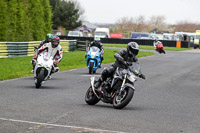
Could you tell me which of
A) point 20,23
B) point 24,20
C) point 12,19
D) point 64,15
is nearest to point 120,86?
point 12,19

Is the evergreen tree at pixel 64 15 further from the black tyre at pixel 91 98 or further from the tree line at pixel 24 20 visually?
the black tyre at pixel 91 98

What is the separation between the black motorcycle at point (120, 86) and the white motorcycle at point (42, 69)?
3295 mm

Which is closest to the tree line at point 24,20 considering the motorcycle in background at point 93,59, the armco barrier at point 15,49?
the armco barrier at point 15,49

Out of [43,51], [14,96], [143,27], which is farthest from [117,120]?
[143,27]

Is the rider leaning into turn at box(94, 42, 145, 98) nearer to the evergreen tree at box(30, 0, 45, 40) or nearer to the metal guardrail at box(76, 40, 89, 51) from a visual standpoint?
the evergreen tree at box(30, 0, 45, 40)

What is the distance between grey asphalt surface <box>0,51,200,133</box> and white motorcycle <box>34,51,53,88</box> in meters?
0.26

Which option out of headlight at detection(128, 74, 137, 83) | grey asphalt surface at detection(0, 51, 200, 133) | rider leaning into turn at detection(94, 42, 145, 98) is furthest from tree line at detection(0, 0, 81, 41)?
headlight at detection(128, 74, 137, 83)

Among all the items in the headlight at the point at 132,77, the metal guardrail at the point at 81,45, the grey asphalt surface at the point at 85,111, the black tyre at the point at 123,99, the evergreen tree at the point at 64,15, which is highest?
the evergreen tree at the point at 64,15

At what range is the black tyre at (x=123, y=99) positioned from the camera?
9188mm

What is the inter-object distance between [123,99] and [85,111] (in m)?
0.82

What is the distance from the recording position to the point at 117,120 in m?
8.11

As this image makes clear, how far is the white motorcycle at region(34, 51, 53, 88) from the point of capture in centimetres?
1309

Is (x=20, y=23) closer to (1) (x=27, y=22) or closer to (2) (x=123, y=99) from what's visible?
(1) (x=27, y=22)

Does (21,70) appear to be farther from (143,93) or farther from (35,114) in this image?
(35,114)
